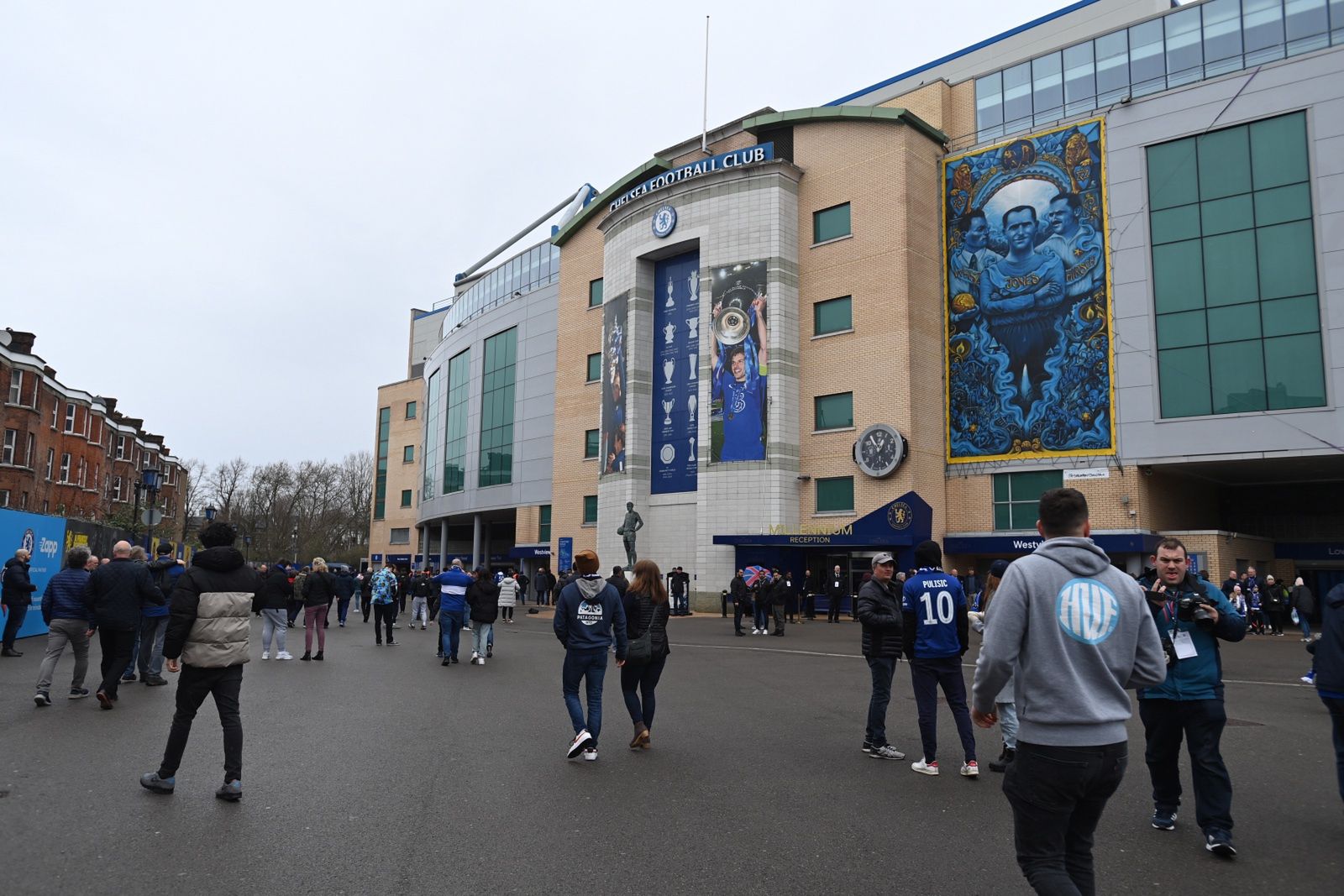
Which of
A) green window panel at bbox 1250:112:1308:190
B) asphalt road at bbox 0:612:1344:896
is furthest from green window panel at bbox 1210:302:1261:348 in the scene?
asphalt road at bbox 0:612:1344:896

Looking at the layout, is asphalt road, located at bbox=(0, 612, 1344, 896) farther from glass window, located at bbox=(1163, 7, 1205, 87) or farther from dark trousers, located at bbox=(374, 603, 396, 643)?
glass window, located at bbox=(1163, 7, 1205, 87)

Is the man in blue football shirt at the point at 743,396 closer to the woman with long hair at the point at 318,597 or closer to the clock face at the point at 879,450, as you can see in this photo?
the clock face at the point at 879,450

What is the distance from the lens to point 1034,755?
349cm

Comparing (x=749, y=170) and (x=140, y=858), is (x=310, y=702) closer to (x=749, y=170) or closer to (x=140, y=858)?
(x=140, y=858)

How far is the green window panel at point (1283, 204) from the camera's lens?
27.8 metres

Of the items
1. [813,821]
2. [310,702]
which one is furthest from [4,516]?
[813,821]

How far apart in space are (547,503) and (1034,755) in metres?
A: 45.9

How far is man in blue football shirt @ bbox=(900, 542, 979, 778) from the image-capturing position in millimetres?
7316

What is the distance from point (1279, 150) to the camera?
92.4 feet

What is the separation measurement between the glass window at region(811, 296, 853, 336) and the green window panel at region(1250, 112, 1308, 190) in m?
13.3

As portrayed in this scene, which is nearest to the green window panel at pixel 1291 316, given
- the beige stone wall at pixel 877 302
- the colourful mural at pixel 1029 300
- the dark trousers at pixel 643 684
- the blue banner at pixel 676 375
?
the colourful mural at pixel 1029 300

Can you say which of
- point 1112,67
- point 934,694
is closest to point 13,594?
point 934,694

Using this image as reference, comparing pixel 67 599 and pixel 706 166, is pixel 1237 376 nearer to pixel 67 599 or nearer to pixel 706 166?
pixel 706 166

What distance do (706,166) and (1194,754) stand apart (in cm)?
3458
